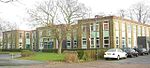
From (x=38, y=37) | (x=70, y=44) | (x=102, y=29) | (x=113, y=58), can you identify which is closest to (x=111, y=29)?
(x=102, y=29)

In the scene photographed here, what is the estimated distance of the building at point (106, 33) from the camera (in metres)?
49.2

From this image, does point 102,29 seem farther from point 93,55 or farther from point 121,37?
point 93,55

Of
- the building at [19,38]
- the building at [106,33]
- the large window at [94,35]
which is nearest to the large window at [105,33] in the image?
the building at [106,33]

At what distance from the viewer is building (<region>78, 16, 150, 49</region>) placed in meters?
49.2

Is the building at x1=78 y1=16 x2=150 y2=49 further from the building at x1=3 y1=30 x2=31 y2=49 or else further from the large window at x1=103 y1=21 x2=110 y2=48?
the building at x1=3 y1=30 x2=31 y2=49

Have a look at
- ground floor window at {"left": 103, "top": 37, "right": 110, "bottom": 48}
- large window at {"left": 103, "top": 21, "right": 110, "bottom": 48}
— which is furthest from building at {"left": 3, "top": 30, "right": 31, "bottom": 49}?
ground floor window at {"left": 103, "top": 37, "right": 110, "bottom": 48}

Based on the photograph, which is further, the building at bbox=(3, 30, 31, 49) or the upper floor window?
the building at bbox=(3, 30, 31, 49)

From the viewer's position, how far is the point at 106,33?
50.1 m

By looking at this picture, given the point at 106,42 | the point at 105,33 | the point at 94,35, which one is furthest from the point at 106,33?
the point at 94,35

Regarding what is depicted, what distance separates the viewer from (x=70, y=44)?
2290 inches

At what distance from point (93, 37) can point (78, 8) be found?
7.89 metres

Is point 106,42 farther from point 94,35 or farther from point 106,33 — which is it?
point 94,35

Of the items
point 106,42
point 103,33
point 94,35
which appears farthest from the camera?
point 94,35

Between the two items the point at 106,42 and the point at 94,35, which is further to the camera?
the point at 94,35
